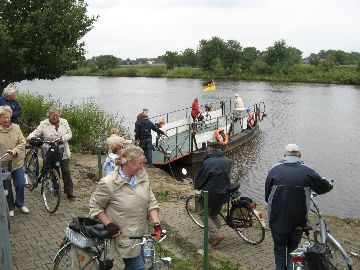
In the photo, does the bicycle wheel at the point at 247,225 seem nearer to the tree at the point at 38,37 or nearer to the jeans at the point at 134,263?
the jeans at the point at 134,263

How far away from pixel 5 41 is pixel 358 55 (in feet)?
509

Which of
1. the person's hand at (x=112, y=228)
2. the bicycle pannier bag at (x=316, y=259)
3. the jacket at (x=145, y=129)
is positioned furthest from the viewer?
the jacket at (x=145, y=129)

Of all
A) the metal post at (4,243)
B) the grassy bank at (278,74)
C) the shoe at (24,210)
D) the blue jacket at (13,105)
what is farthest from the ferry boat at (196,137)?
the grassy bank at (278,74)

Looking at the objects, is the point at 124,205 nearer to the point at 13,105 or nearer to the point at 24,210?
the point at 24,210

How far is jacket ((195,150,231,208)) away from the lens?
6727 mm

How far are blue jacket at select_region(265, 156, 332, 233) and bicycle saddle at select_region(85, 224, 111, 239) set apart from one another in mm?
2182

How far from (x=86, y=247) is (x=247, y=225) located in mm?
3529

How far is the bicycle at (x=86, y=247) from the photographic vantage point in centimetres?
426

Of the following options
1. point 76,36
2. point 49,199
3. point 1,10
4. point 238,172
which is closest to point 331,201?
point 238,172

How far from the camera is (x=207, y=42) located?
126 m

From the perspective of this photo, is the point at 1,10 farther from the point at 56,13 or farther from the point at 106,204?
the point at 106,204

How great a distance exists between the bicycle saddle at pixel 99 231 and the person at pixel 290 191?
2.18 m

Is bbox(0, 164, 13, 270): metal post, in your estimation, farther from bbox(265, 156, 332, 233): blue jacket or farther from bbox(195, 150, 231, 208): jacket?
bbox(195, 150, 231, 208): jacket

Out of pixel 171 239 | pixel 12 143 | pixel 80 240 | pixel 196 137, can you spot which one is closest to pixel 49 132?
pixel 12 143
